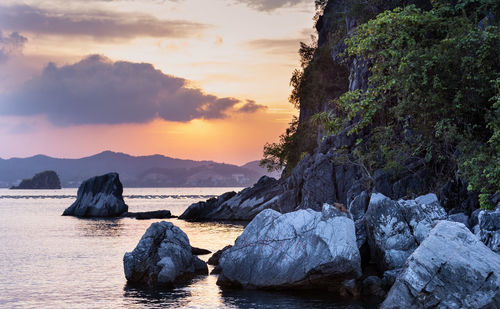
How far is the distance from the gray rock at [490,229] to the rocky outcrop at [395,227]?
3358 millimetres

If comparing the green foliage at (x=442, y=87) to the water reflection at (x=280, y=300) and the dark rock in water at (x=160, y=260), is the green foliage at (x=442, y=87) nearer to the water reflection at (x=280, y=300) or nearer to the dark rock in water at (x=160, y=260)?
the water reflection at (x=280, y=300)

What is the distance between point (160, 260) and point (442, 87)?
19171mm

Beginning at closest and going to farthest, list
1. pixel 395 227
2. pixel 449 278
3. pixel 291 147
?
pixel 449 278, pixel 395 227, pixel 291 147

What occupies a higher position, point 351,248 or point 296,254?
point 351,248

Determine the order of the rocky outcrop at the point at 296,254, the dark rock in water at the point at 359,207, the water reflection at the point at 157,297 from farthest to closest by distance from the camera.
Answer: the dark rock in water at the point at 359,207, the rocky outcrop at the point at 296,254, the water reflection at the point at 157,297

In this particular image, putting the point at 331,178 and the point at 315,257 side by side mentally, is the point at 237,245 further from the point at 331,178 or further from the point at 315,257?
the point at 331,178

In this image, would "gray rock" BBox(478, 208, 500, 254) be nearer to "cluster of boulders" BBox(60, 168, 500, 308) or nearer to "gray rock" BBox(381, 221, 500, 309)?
"cluster of boulders" BBox(60, 168, 500, 308)

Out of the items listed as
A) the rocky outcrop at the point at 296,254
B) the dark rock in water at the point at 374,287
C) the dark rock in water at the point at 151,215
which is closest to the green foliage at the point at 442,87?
the dark rock in water at the point at 374,287

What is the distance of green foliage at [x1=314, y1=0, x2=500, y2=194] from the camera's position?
31781mm

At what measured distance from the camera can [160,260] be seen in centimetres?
2895

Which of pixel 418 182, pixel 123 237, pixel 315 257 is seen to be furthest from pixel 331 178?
pixel 315 257

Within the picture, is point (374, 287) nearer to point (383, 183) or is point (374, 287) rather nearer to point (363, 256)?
point (363, 256)

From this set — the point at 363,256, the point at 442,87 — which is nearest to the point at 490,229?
the point at 363,256

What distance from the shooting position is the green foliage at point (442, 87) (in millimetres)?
31781
